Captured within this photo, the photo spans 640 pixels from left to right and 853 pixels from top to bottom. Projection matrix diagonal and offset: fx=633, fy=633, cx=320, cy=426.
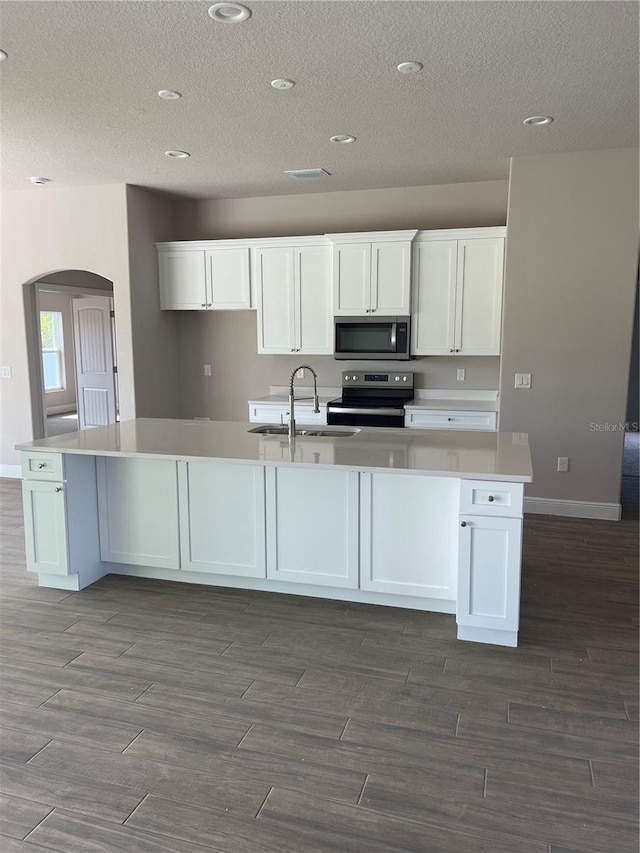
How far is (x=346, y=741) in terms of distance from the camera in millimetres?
2281

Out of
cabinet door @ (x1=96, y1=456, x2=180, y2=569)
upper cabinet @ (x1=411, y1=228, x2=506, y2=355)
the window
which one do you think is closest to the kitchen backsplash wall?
upper cabinet @ (x1=411, y1=228, x2=506, y2=355)

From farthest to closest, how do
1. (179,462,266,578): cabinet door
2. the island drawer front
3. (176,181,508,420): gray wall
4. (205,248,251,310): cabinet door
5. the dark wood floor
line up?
(205,248,251,310): cabinet door → (176,181,508,420): gray wall → (179,462,266,578): cabinet door → the island drawer front → the dark wood floor

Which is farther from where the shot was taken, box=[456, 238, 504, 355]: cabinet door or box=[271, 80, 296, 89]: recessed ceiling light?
box=[456, 238, 504, 355]: cabinet door

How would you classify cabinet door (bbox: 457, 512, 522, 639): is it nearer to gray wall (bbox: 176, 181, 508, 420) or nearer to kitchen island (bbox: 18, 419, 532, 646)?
kitchen island (bbox: 18, 419, 532, 646)

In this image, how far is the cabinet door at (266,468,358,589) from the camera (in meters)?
3.29

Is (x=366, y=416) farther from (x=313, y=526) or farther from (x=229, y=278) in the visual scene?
(x=313, y=526)

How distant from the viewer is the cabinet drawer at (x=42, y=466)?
3531mm

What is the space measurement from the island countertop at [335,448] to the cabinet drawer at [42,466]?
5 cm

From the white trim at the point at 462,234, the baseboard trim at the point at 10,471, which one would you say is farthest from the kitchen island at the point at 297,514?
the baseboard trim at the point at 10,471

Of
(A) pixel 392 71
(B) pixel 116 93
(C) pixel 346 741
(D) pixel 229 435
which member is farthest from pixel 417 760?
(B) pixel 116 93

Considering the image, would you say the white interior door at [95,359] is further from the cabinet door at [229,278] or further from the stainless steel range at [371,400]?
the stainless steel range at [371,400]

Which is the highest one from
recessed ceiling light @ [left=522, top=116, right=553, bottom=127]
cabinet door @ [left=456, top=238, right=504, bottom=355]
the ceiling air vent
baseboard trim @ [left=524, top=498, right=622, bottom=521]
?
the ceiling air vent

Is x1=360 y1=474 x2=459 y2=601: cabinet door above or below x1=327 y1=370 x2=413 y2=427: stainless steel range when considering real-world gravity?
below

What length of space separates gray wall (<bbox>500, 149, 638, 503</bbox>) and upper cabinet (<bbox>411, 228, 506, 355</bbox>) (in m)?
0.31
